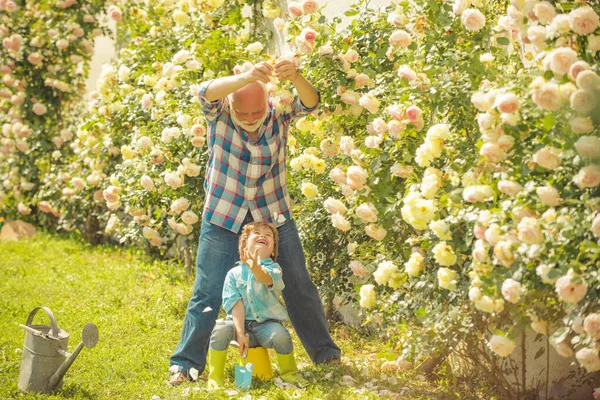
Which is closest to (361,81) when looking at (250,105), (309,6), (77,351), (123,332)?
(309,6)

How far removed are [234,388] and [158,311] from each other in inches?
65.0

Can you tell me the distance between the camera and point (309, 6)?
4.18 metres

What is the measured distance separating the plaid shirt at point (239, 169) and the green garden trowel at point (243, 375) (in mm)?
662

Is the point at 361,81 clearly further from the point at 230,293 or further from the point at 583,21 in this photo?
the point at 583,21

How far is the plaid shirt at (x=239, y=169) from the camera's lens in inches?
160

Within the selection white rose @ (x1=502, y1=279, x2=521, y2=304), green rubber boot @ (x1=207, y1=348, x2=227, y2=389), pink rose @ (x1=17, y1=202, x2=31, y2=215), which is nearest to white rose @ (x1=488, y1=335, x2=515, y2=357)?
white rose @ (x1=502, y1=279, x2=521, y2=304)

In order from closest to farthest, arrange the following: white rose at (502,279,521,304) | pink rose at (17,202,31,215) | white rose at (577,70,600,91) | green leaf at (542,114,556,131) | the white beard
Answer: white rose at (577,70,600,91) → green leaf at (542,114,556,131) → white rose at (502,279,521,304) → the white beard → pink rose at (17,202,31,215)

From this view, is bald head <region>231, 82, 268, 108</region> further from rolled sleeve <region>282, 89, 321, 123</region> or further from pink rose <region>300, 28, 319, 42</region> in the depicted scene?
pink rose <region>300, 28, 319, 42</region>

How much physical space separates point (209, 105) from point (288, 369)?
133 centimetres

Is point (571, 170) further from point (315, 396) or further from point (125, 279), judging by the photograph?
point (125, 279)

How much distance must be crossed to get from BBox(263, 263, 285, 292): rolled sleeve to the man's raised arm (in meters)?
0.84

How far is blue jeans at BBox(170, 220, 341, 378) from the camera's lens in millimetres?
4105

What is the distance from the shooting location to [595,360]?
9.10 ft

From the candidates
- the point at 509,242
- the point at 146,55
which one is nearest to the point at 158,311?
the point at 146,55
